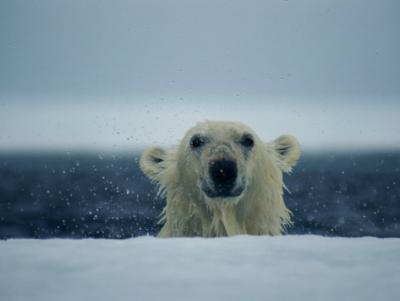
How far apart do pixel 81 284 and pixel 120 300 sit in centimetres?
17

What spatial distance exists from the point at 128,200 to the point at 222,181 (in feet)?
99.8

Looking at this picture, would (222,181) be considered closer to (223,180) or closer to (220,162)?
(223,180)

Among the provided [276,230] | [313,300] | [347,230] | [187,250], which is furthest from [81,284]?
[347,230]

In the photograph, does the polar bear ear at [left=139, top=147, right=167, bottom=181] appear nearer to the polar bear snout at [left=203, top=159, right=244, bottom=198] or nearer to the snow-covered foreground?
the polar bear snout at [left=203, top=159, right=244, bottom=198]

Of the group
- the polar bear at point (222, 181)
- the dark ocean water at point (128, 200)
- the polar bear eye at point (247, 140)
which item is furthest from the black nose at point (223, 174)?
the dark ocean water at point (128, 200)

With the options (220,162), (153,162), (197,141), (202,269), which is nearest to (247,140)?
(197,141)

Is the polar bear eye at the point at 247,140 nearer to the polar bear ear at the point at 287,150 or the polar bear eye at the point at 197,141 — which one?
the polar bear eye at the point at 197,141

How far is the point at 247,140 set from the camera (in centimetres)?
475

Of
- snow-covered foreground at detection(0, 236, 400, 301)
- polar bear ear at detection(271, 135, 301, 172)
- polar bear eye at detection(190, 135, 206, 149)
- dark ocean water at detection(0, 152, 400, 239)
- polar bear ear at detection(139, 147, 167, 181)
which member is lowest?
dark ocean water at detection(0, 152, 400, 239)

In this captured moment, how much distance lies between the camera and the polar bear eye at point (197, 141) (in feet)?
15.5

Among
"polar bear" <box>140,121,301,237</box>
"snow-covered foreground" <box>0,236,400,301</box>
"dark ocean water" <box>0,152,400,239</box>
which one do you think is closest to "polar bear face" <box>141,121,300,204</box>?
"polar bear" <box>140,121,301,237</box>

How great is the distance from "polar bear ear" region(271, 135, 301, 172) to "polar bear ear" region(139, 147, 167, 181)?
35.3 inches

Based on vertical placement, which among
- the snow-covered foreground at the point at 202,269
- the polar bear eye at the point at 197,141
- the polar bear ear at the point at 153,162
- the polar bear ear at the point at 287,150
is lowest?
the polar bear ear at the point at 153,162

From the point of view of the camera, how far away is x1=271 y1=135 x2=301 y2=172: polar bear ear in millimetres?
5273
